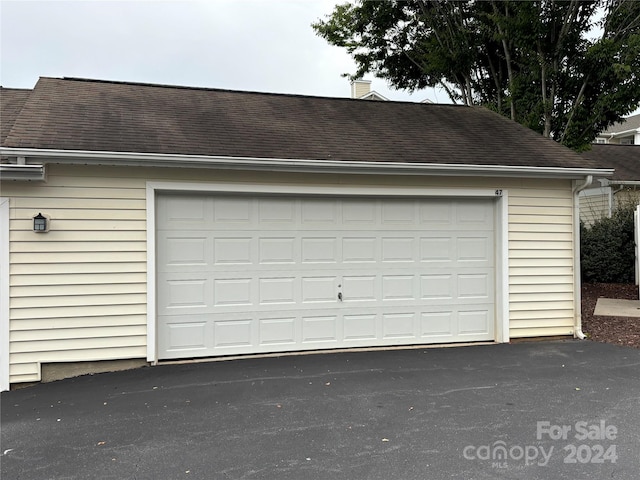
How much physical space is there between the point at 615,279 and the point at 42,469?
1366 cm

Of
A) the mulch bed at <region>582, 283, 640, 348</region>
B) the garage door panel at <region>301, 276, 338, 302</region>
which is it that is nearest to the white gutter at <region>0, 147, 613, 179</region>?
the garage door panel at <region>301, 276, 338, 302</region>

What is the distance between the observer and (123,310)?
5926mm

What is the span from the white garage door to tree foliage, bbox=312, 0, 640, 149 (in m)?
5.64

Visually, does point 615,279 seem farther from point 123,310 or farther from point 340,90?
point 340,90

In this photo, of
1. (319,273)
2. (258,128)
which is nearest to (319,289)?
(319,273)

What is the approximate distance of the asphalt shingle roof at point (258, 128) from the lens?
6.14 meters

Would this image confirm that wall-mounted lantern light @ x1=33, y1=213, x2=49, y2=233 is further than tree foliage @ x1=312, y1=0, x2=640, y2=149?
No

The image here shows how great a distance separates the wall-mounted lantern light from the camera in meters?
5.56

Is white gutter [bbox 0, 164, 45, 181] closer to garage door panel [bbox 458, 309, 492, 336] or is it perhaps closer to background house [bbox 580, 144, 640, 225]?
garage door panel [bbox 458, 309, 492, 336]

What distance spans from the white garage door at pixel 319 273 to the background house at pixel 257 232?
19 millimetres

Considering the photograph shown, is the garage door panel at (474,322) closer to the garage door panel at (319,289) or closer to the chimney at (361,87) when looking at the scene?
the garage door panel at (319,289)

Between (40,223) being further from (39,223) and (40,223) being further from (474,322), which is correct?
(474,322)

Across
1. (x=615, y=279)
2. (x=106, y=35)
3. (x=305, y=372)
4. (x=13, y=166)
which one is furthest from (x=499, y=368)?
(x=106, y=35)

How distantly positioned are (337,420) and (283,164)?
3182 mm
